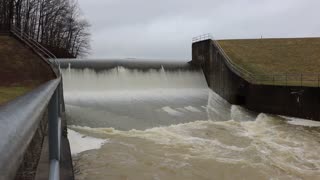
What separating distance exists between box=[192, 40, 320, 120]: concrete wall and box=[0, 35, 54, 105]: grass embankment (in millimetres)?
10680

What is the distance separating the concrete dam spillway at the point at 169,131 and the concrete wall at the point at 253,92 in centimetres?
54

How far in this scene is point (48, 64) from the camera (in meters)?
23.8

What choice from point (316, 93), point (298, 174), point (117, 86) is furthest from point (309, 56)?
point (298, 174)

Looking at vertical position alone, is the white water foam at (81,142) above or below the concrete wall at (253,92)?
below

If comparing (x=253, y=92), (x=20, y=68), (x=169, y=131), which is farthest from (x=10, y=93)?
(x=253, y=92)

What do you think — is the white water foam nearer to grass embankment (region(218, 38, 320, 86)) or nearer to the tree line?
grass embankment (region(218, 38, 320, 86))

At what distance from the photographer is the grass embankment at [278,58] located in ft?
85.3

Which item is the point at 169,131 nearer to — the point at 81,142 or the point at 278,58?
the point at 81,142

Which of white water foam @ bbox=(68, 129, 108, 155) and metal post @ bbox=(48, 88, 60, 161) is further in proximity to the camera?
white water foam @ bbox=(68, 129, 108, 155)

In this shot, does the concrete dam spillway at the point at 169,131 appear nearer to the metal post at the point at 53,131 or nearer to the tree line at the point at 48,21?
the metal post at the point at 53,131

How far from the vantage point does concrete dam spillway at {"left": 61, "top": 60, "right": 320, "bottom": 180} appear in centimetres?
1162

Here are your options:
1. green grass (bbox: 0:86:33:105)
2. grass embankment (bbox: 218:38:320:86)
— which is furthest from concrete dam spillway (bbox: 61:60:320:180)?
grass embankment (bbox: 218:38:320:86)

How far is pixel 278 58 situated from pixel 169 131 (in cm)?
1585

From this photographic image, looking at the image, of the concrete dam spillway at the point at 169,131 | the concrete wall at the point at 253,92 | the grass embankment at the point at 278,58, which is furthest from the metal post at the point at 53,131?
the grass embankment at the point at 278,58
